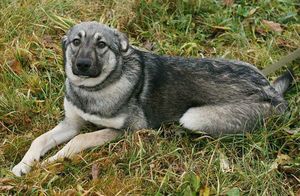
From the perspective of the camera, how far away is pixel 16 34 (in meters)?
5.81

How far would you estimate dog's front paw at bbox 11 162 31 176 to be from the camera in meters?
4.20

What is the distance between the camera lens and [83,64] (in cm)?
421

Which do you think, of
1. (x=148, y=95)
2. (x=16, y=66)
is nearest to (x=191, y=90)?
(x=148, y=95)

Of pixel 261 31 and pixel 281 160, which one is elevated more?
pixel 261 31

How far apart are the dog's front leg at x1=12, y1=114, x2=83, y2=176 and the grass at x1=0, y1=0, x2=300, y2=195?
0.30ft

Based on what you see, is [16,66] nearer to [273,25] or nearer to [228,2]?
[228,2]

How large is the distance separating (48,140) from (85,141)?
33 centimetres

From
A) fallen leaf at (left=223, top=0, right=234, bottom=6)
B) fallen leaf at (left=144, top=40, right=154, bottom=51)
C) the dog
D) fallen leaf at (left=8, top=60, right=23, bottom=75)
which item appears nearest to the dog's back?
the dog

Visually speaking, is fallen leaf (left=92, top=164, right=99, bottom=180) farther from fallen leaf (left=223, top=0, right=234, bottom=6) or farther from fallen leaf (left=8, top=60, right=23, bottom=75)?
fallen leaf (left=223, top=0, right=234, bottom=6)

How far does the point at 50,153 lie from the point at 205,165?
1280mm

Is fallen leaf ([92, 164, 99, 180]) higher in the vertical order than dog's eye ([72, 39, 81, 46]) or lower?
lower

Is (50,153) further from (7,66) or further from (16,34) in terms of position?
(16,34)

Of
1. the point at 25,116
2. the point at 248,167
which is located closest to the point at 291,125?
the point at 248,167

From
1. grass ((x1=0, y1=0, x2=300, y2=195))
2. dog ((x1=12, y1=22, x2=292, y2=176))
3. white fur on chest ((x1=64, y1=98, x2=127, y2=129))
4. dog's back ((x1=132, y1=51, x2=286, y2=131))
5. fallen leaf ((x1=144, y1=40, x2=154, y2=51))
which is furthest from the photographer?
fallen leaf ((x1=144, y1=40, x2=154, y2=51))
